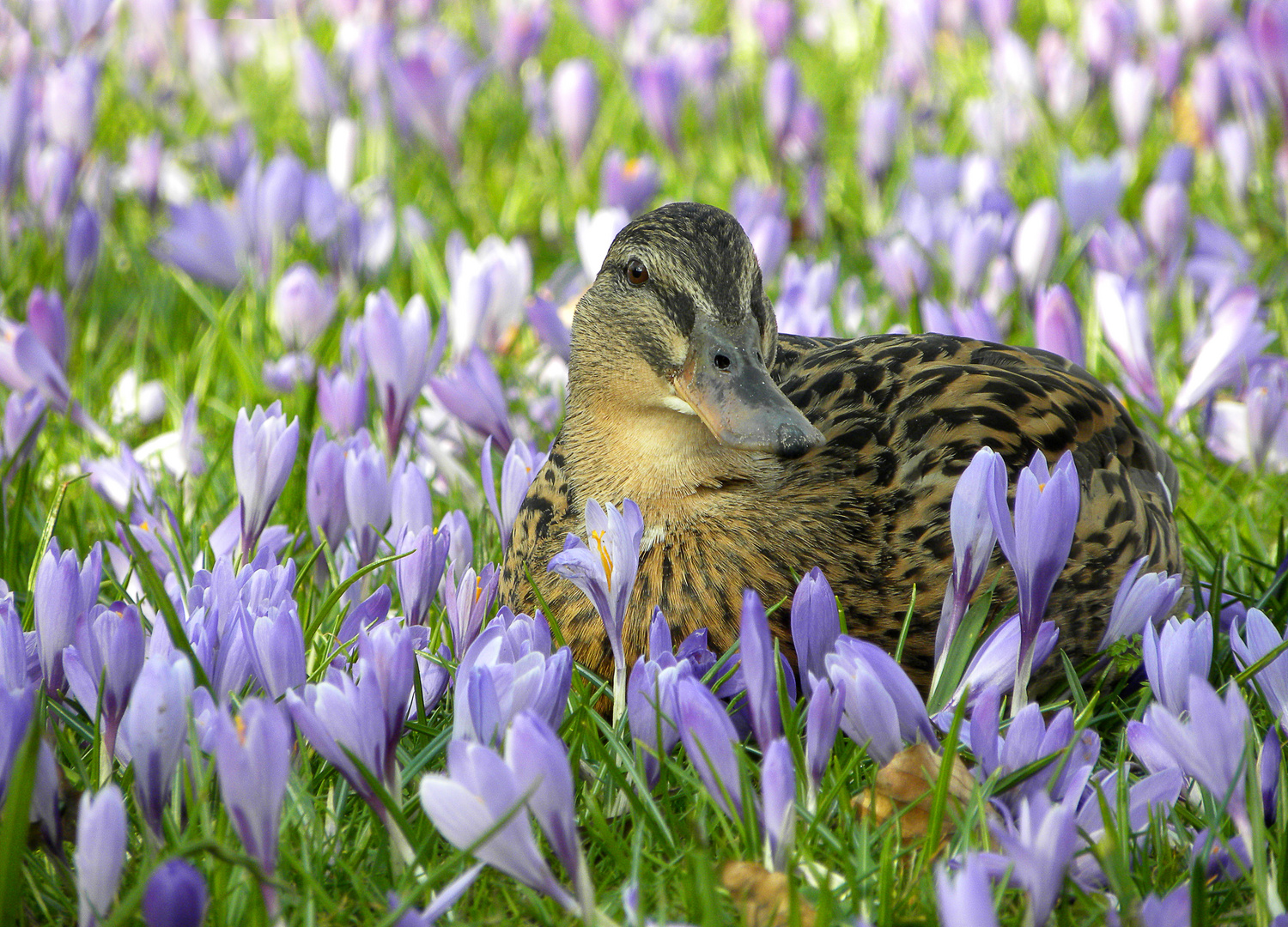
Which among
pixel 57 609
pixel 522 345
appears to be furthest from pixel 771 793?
pixel 522 345

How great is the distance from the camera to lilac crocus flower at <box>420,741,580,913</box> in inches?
50.0

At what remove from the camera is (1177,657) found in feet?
5.25

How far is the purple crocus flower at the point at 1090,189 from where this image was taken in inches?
157

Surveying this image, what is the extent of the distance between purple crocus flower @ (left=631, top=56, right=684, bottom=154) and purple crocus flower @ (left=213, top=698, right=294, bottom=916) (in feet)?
13.3

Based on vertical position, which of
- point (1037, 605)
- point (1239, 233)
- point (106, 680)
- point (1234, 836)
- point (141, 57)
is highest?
point (141, 57)

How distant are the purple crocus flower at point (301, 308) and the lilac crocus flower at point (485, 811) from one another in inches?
89.6

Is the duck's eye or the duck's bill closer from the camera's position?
the duck's bill

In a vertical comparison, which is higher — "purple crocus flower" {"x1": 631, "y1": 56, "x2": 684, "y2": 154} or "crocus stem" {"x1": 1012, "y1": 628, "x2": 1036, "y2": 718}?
"purple crocus flower" {"x1": 631, "y1": 56, "x2": 684, "y2": 154}

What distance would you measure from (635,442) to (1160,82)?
3.84 meters

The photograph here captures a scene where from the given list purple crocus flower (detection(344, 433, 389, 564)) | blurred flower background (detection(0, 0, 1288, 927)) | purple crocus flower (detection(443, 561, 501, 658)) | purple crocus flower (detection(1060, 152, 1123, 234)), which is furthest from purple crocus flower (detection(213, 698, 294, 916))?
purple crocus flower (detection(1060, 152, 1123, 234))

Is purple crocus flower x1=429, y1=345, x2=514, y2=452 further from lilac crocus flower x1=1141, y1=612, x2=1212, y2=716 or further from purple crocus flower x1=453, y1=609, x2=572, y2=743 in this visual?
lilac crocus flower x1=1141, y1=612, x2=1212, y2=716

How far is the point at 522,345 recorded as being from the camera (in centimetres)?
395

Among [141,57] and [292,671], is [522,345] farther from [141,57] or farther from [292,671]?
[141,57]

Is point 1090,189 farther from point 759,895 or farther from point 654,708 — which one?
point 759,895
